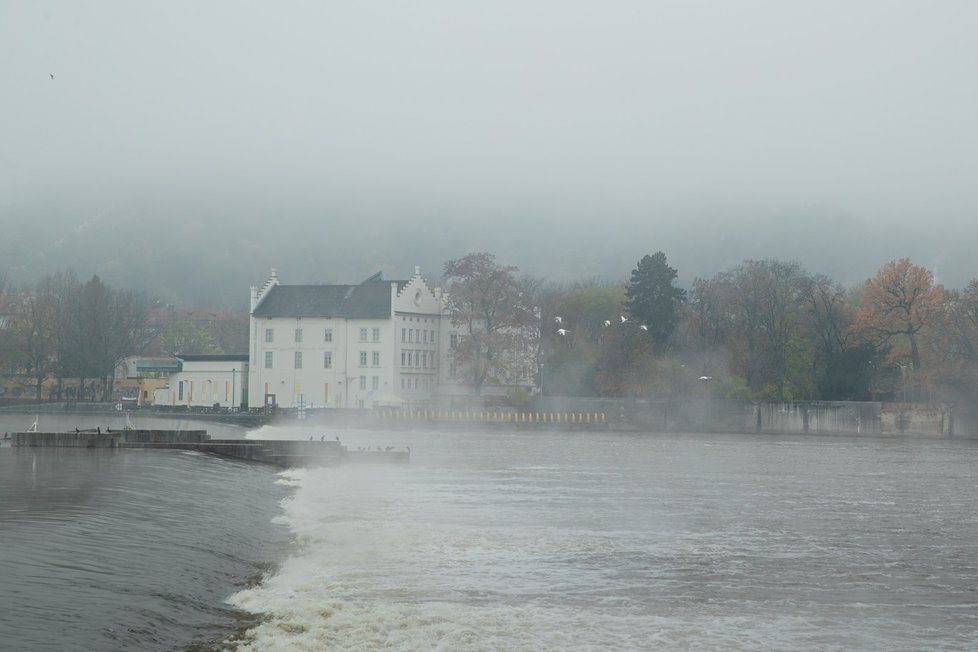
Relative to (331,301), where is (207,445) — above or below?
below

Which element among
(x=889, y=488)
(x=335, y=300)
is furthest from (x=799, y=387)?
(x=889, y=488)

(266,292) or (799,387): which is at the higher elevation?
(266,292)

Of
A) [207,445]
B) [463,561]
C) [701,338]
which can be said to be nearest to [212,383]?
[701,338]

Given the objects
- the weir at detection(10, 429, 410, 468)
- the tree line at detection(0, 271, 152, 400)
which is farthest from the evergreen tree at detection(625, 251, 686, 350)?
the weir at detection(10, 429, 410, 468)

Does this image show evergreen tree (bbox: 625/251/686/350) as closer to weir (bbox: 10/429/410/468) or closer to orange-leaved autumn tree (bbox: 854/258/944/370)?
orange-leaved autumn tree (bbox: 854/258/944/370)

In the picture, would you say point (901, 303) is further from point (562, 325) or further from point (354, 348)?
point (354, 348)

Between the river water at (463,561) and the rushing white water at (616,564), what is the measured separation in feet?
0.25

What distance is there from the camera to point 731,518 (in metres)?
31.9

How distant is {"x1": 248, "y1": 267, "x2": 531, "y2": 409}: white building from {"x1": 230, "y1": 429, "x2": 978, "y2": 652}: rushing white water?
6203cm

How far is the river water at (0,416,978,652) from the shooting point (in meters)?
16.6

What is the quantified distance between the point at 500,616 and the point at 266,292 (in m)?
100

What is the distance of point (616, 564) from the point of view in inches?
915

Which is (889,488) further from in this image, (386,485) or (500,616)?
(500,616)

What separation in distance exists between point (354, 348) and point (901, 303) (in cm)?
4662
